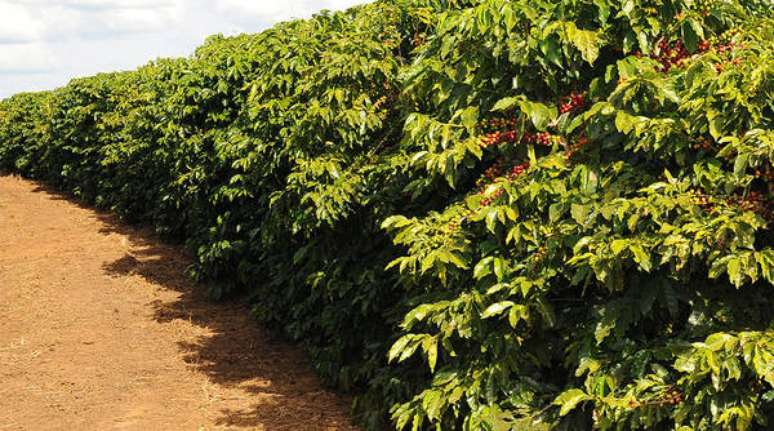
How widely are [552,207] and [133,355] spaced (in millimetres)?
A: 5334

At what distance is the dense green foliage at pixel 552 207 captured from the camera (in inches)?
138

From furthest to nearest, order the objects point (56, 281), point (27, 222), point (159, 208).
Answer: point (27, 222) → point (159, 208) → point (56, 281)

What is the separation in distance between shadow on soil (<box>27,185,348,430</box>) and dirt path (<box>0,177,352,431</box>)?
14 millimetres

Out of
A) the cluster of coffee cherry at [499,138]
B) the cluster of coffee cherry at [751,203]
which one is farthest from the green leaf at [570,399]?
the cluster of coffee cherry at [499,138]

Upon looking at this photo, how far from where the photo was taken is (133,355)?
311 inches

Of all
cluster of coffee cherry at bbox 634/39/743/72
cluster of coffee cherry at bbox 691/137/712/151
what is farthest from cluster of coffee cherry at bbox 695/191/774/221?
cluster of coffee cherry at bbox 634/39/743/72

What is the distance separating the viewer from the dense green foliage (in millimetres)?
3514

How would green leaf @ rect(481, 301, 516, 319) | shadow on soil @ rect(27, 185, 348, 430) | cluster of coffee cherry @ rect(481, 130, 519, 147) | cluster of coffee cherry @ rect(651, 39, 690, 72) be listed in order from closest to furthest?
green leaf @ rect(481, 301, 516, 319), cluster of coffee cherry @ rect(651, 39, 690, 72), cluster of coffee cherry @ rect(481, 130, 519, 147), shadow on soil @ rect(27, 185, 348, 430)

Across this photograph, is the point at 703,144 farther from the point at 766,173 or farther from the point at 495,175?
the point at 495,175

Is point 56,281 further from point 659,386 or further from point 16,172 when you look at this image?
point 16,172

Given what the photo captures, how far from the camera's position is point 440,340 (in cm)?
452

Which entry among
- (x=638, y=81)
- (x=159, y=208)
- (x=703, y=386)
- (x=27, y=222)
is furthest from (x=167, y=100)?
(x=703, y=386)

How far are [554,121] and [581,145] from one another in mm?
206

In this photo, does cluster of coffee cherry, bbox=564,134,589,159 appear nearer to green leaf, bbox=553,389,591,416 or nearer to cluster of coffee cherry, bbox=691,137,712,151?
cluster of coffee cherry, bbox=691,137,712,151
